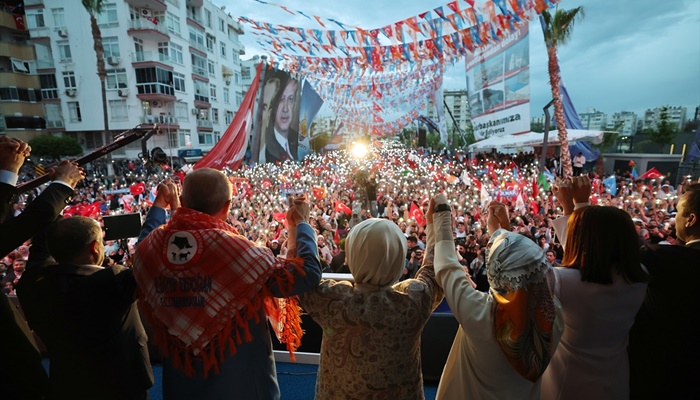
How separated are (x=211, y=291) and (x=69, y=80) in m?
37.2

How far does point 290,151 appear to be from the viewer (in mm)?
27109

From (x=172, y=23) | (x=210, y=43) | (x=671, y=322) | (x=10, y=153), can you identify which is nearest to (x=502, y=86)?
(x=671, y=322)

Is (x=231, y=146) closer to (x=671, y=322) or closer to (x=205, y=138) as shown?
(x=671, y=322)

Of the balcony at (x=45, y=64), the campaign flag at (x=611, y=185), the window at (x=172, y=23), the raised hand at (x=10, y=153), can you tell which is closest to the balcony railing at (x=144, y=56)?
the window at (x=172, y=23)

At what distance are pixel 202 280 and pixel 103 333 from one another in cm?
63

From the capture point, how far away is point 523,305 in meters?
1.19

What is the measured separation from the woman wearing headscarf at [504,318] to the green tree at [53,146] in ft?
105

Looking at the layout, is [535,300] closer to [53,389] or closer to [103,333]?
[103,333]

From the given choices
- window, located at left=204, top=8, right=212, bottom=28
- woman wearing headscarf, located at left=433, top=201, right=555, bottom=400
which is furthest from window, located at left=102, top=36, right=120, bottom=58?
woman wearing headscarf, located at left=433, top=201, right=555, bottom=400

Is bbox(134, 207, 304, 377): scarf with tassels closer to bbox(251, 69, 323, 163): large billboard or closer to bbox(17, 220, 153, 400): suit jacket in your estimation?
bbox(17, 220, 153, 400): suit jacket

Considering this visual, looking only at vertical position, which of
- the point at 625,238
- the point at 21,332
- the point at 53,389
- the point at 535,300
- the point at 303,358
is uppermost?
the point at 625,238

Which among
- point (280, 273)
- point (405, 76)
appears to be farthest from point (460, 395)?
point (405, 76)

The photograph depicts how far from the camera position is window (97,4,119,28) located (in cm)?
2765

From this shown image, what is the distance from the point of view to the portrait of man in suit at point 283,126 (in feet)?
80.0
